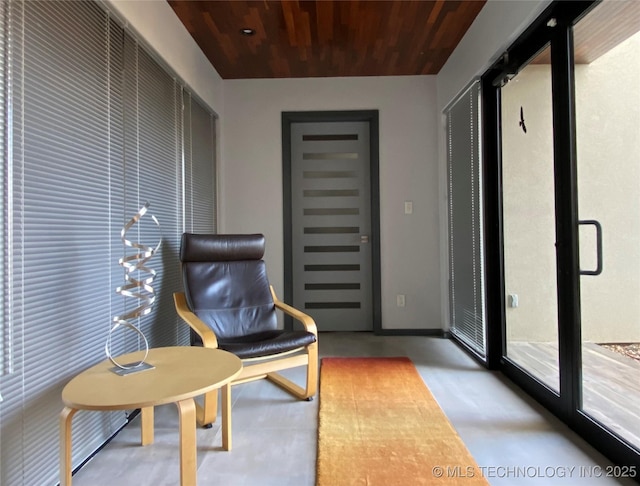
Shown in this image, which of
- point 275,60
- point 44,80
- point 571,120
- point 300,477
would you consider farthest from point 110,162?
point 571,120

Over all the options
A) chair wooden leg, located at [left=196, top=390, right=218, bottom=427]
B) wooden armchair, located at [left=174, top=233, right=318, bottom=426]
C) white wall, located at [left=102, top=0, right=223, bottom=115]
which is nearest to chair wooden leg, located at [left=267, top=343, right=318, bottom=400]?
wooden armchair, located at [left=174, top=233, right=318, bottom=426]

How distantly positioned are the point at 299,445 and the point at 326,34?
2744 millimetres

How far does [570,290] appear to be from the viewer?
6.19ft

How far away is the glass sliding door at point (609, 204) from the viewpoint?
1775mm

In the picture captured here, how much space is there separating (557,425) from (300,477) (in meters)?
1.30

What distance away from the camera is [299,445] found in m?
Answer: 1.77

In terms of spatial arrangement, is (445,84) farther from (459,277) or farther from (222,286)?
(222,286)

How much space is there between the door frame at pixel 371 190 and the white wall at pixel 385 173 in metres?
0.04

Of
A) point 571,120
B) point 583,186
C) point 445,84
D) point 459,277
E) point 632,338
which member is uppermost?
point 445,84

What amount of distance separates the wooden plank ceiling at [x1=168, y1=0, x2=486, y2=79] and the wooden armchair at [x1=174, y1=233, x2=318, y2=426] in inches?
60.2

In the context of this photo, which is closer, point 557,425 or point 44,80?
point 44,80

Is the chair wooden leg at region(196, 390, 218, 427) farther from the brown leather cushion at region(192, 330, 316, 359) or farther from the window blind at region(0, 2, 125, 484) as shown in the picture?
the window blind at region(0, 2, 125, 484)

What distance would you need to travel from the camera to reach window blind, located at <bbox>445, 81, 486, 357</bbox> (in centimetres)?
288

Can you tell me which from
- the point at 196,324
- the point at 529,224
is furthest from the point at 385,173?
the point at 196,324
